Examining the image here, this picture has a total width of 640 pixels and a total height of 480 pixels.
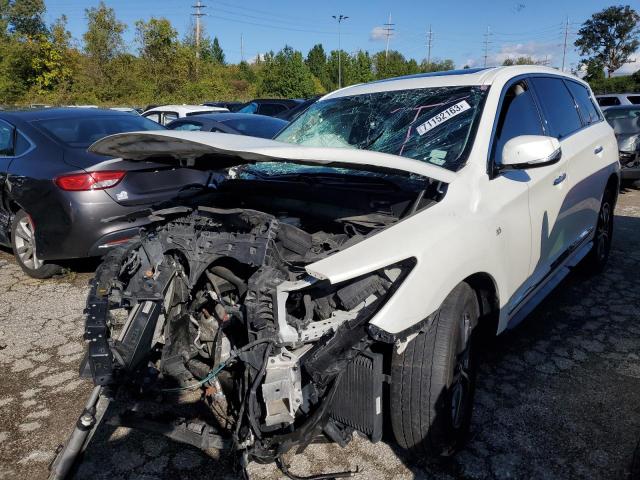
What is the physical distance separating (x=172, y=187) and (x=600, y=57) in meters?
50.3

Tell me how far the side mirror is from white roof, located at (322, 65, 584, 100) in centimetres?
60

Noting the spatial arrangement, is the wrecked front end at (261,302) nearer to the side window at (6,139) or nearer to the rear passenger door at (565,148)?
the rear passenger door at (565,148)

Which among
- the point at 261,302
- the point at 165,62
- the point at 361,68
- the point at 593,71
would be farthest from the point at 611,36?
the point at 261,302

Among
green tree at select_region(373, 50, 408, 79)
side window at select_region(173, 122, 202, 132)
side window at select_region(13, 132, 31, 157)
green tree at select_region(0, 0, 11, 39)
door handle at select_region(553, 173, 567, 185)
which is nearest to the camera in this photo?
door handle at select_region(553, 173, 567, 185)

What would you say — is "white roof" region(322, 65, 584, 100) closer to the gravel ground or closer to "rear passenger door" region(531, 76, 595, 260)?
"rear passenger door" region(531, 76, 595, 260)

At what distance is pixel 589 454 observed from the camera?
2367 millimetres

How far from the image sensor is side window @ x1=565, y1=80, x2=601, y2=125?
4110mm

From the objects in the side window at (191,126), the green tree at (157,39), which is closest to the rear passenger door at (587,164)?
the side window at (191,126)

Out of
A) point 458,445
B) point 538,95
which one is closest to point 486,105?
point 538,95

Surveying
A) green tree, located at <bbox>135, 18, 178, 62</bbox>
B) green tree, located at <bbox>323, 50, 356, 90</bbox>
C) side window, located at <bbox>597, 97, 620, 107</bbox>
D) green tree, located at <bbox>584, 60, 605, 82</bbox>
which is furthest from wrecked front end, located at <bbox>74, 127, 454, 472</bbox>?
green tree, located at <bbox>323, 50, 356, 90</bbox>

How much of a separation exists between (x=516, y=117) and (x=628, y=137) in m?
7.36

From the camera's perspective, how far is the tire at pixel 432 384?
82.4 inches

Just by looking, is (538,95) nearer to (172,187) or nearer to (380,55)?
(172,187)

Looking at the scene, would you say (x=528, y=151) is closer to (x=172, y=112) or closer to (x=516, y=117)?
(x=516, y=117)
